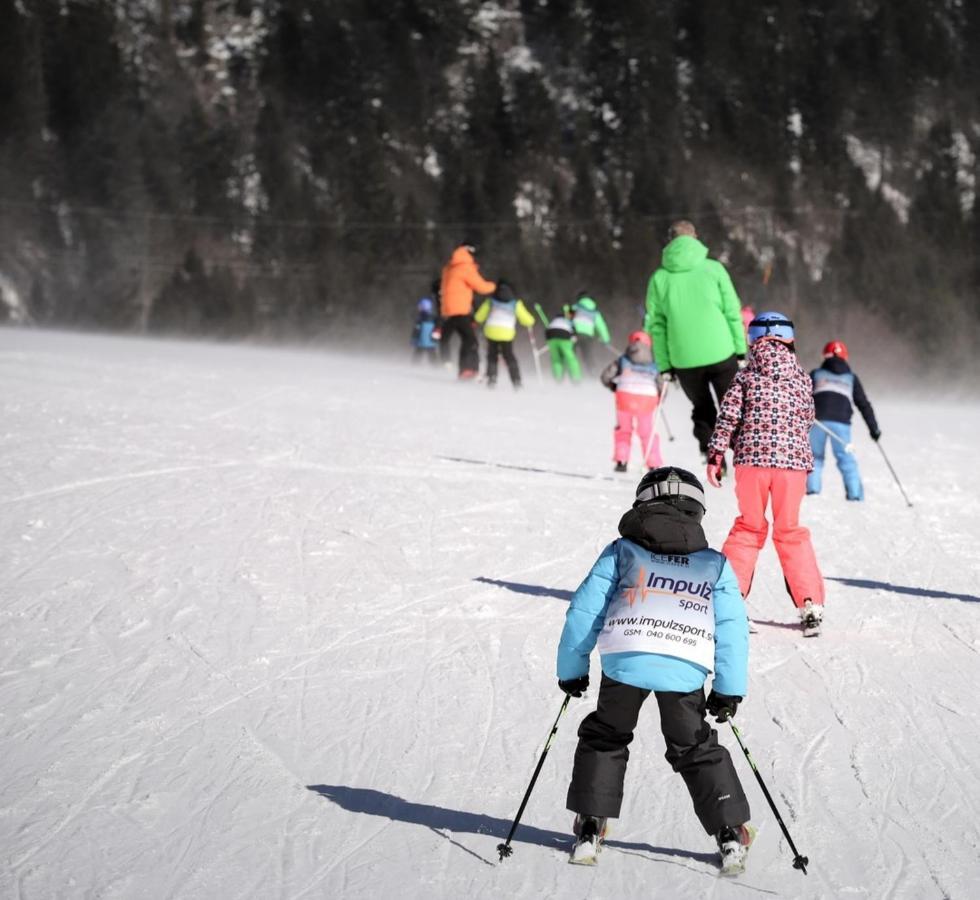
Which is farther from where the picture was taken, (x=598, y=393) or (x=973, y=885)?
(x=598, y=393)

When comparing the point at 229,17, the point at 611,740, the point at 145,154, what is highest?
the point at 229,17

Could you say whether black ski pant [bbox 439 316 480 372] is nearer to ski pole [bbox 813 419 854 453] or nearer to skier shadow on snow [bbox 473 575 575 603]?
ski pole [bbox 813 419 854 453]

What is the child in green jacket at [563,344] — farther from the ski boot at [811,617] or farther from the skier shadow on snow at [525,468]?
the ski boot at [811,617]

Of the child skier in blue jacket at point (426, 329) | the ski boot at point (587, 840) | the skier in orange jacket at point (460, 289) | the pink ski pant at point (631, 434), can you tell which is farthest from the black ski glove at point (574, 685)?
the child skier in blue jacket at point (426, 329)

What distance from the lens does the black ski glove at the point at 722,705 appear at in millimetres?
3637

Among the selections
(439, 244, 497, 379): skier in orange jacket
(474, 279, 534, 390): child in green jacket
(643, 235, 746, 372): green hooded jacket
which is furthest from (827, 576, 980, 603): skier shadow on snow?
(439, 244, 497, 379): skier in orange jacket

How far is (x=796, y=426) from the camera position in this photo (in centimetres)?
602

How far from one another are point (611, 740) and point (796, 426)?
2.72m

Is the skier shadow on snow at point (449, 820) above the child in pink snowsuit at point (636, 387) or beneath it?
beneath

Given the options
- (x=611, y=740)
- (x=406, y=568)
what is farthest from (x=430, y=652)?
(x=611, y=740)

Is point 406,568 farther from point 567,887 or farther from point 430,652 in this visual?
point 567,887

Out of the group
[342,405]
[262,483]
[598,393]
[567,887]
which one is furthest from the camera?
[598,393]

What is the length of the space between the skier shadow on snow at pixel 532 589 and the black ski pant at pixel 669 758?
10.5 feet

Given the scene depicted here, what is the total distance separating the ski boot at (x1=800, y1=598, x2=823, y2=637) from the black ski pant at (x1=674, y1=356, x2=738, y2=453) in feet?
9.48
